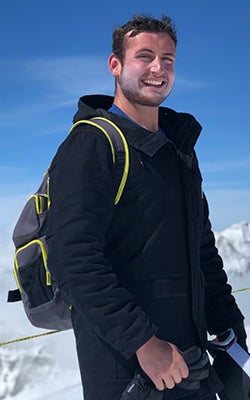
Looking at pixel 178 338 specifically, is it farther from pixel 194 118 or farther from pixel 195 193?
pixel 194 118

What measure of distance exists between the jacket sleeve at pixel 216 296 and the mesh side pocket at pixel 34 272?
785 mm

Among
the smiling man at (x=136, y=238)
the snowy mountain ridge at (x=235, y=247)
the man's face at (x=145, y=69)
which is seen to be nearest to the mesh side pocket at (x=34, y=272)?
the smiling man at (x=136, y=238)

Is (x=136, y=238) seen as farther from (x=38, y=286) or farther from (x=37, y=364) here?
(x=37, y=364)

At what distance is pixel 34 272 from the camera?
1.87 m

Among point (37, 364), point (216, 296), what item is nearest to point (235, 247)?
point (37, 364)

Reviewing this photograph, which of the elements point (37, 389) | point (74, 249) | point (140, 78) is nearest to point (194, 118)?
point (140, 78)

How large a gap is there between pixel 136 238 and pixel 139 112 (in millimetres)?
536

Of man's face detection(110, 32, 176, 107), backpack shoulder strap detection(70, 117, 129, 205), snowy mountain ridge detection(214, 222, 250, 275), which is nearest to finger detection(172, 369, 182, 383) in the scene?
backpack shoulder strap detection(70, 117, 129, 205)

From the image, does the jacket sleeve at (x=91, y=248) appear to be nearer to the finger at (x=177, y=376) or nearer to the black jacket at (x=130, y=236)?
the black jacket at (x=130, y=236)

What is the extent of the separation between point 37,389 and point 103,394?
10.1ft

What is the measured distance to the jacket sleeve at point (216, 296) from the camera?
7.34 feet

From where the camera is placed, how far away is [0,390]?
4566 millimetres

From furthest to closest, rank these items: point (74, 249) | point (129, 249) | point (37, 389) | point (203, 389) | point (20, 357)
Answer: point (20, 357)
point (37, 389)
point (203, 389)
point (129, 249)
point (74, 249)

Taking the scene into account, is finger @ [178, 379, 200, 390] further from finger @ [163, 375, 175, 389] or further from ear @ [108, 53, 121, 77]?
ear @ [108, 53, 121, 77]
